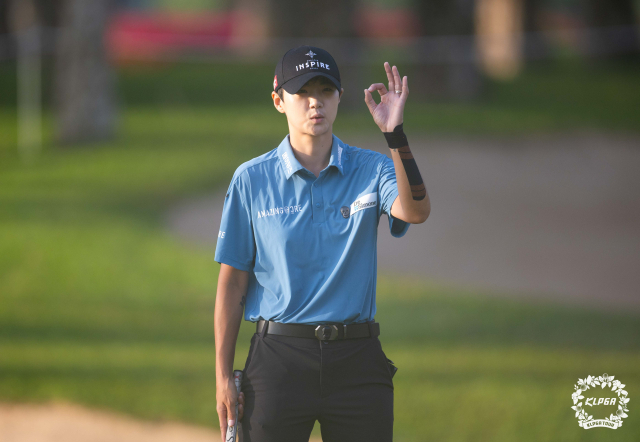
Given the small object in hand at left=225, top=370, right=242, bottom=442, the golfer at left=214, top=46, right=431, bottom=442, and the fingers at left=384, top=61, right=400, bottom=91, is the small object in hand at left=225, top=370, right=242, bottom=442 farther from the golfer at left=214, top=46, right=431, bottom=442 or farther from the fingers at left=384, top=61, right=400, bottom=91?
the fingers at left=384, top=61, right=400, bottom=91

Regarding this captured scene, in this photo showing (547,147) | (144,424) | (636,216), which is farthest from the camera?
(547,147)

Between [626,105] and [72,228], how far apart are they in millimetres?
16186

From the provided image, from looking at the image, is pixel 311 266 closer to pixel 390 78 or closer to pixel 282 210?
pixel 282 210

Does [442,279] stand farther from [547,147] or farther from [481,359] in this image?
[547,147]

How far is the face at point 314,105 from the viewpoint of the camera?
286cm

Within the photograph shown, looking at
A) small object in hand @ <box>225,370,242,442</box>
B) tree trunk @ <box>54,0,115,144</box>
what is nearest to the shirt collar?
small object in hand @ <box>225,370,242,442</box>

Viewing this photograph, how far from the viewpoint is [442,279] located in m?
10.6

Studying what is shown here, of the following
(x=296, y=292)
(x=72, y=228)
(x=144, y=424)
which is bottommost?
(x=144, y=424)

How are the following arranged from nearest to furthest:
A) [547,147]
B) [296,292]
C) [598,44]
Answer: [296,292]
[547,147]
[598,44]

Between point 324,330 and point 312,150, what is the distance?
753 mm

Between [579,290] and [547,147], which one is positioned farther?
[547,147]

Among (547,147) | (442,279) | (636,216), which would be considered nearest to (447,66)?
(547,147)

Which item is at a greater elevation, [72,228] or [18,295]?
[72,228]

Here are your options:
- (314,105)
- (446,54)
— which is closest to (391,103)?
(314,105)
